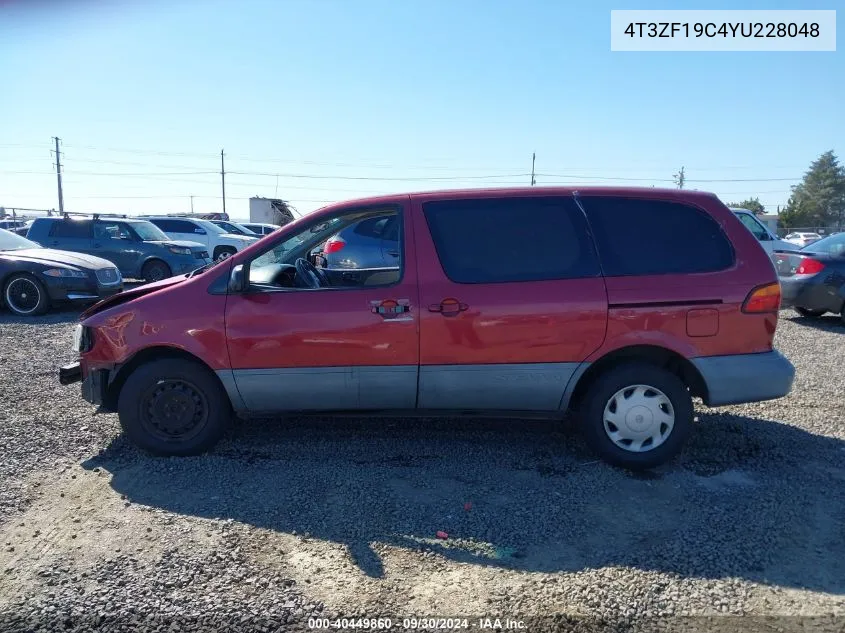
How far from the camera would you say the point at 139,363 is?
428cm

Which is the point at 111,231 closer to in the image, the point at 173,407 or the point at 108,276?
the point at 108,276

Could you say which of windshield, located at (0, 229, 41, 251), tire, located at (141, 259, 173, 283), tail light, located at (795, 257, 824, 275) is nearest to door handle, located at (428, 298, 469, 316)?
tail light, located at (795, 257, 824, 275)

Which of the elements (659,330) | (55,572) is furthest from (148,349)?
(659,330)

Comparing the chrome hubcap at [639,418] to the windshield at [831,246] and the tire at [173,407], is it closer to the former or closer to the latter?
the tire at [173,407]

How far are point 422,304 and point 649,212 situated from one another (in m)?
1.66

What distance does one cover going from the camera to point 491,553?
310 cm

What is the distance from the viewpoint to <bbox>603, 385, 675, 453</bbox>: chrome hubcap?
402 cm

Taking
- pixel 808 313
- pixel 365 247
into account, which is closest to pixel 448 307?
pixel 365 247

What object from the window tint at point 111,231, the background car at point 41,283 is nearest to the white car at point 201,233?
the window tint at point 111,231

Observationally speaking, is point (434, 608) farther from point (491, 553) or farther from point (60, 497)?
point (60, 497)

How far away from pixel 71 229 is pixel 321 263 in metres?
10.9

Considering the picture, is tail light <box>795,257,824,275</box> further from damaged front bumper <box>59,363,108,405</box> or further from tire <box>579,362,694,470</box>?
A: damaged front bumper <box>59,363,108,405</box>

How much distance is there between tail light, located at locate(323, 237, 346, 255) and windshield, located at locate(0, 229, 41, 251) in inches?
318

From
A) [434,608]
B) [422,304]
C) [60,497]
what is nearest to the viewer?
[434,608]
